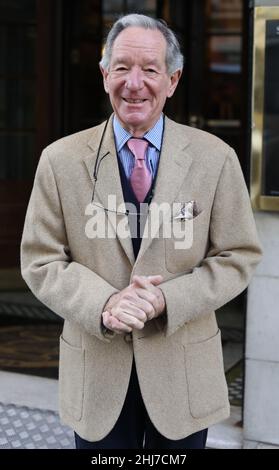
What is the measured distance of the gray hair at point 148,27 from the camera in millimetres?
2027

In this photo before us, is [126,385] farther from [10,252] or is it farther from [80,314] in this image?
[10,252]

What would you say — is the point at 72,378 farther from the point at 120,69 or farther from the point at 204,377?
the point at 120,69

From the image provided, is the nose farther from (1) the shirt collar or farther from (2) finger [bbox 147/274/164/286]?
(2) finger [bbox 147/274/164/286]

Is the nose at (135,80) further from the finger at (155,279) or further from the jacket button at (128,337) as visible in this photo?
the jacket button at (128,337)

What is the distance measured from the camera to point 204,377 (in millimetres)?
2186

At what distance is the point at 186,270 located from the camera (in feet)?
6.98

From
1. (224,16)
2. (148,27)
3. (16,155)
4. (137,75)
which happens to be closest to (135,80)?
(137,75)

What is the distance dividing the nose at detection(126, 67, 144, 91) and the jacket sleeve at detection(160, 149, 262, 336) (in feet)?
1.07

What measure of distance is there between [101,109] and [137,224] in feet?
17.1

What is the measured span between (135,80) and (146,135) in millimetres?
199

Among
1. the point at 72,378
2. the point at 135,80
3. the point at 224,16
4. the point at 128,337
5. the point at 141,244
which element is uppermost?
the point at 224,16

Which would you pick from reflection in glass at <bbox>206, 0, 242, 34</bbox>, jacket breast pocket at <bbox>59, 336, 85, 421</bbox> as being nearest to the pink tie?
jacket breast pocket at <bbox>59, 336, 85, 421</bbox>

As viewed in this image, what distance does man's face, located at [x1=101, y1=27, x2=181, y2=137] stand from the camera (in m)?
2.00

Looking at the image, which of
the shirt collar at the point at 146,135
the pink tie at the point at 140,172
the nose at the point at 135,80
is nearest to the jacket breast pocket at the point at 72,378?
the pink tie at the point at 140,172
